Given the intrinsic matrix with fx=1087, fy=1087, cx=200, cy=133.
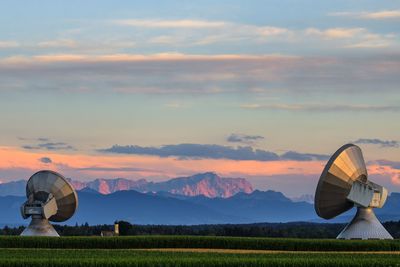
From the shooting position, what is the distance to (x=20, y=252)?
398 ft

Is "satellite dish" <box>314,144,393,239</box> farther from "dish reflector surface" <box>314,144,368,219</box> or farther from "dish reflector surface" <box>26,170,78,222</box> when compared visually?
"dish reflector surface" <box>26,170,78,222</box>

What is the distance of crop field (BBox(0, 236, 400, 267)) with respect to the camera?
10762 cm

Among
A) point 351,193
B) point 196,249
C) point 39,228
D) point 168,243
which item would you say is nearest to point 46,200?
point 39,228

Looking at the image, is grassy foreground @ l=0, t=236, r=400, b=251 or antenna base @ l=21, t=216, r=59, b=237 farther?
antenna base @ l=21, t=216, r=59, b=237

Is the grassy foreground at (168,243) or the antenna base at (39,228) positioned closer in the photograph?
the grassy foreground at (168,243)

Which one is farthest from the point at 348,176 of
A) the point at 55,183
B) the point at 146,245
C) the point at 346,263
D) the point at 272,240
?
the point at 55,183

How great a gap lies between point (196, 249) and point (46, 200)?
1586 inches

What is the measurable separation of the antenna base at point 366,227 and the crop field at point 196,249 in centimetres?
689

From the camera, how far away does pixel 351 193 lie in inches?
5571

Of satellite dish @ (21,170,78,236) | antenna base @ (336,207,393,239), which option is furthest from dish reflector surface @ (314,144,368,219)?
satellite dish @ (21,170,78,236)

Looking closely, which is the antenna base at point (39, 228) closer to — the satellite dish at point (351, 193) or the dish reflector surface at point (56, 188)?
the dish reflector surface at point (56, 188)

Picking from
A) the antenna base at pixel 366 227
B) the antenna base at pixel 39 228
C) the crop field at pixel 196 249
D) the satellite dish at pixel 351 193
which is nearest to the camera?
the crop field at pixel 196 249

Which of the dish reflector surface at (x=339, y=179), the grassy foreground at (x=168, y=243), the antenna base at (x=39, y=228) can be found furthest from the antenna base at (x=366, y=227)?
the antenna base at (x=39, y=228)

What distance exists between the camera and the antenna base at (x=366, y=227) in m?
146
